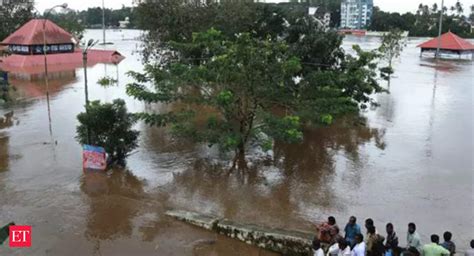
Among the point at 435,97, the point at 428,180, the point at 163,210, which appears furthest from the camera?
the point at 435,97

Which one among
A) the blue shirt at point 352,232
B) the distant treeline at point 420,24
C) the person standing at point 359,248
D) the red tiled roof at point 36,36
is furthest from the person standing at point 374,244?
the distant treeline at point 420,24

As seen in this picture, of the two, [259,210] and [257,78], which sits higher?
[257,78]

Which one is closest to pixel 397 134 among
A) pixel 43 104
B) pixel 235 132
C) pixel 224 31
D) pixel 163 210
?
pixel 235 132

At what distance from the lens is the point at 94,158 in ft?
55.0

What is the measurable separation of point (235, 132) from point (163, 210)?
4514 millimetres

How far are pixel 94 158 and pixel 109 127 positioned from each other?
3.81 ft

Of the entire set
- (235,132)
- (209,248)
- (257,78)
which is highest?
(257,78)

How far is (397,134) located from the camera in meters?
22.5

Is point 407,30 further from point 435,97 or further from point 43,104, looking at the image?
point 43,104

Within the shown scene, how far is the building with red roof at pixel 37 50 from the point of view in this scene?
4825 centimetres

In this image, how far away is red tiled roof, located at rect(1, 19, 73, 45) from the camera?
4872 cm

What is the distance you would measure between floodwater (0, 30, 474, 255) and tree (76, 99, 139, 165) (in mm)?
922

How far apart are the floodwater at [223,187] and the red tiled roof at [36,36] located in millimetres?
26171

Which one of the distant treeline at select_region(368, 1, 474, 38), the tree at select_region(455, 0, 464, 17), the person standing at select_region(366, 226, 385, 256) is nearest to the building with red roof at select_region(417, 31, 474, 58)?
the distant treeline at select_region(368, 1, 474, 38)
